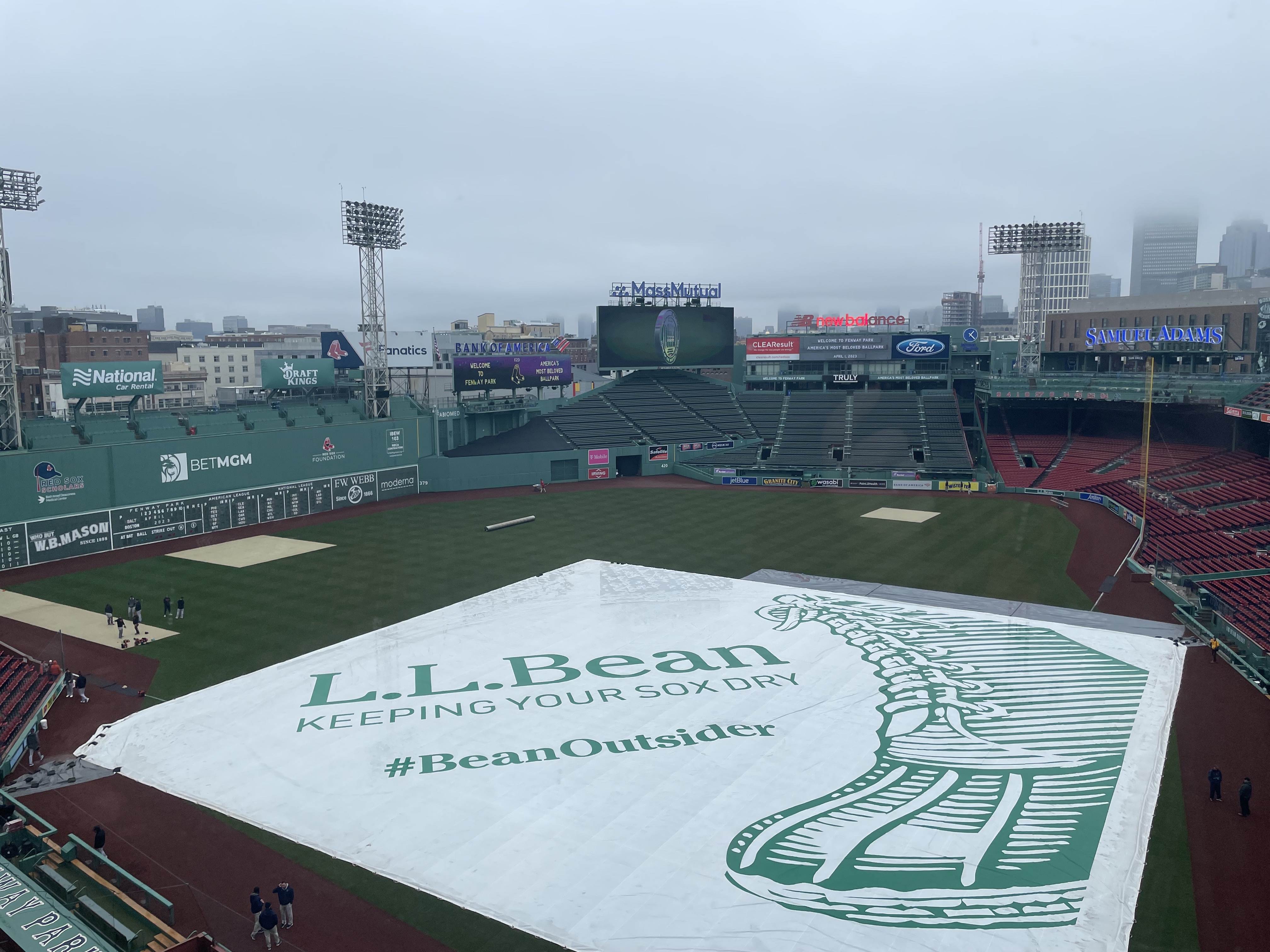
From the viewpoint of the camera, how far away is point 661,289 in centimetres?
8756

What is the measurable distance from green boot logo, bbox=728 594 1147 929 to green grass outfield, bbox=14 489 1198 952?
208cm

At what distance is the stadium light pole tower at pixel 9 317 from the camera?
4453 cm

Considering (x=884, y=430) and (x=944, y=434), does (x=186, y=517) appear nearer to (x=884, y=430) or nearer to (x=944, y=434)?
(x=884, y=430)

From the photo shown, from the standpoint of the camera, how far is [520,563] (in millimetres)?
44531

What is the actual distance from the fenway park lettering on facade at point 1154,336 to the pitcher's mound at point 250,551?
204 feet

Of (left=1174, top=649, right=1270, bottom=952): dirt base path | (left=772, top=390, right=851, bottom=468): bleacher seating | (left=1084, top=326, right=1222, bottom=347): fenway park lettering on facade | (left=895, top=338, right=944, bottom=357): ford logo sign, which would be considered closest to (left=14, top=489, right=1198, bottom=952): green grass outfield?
(left=1174, top=649, right=1270, bottom=952): dirt base path

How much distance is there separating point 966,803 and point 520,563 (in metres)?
27.7

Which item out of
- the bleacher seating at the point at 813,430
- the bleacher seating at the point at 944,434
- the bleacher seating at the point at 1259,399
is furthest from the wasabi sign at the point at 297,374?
the bleacher seating at the point at 1259,399

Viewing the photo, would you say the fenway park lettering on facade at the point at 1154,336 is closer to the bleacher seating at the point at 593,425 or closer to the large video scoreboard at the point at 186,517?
the bleacher seating at the point at 593,425

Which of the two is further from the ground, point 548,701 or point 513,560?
point 513,560

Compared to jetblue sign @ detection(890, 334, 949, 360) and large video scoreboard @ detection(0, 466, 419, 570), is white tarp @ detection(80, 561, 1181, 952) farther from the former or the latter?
jetblue sign @ detection(890, 334, 949, 360)

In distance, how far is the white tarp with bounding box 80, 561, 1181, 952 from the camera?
17.0 m

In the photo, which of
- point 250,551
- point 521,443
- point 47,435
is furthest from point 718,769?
point 521,443

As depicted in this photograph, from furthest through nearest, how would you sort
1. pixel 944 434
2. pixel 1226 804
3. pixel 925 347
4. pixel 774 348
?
pixel 774 348
pixel 925 347
pixel 944 434
pixel 1226 804
